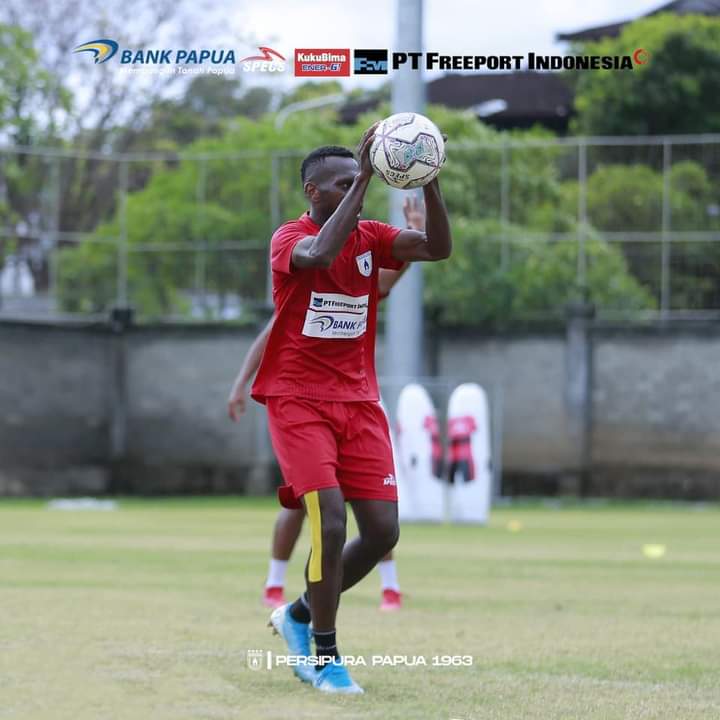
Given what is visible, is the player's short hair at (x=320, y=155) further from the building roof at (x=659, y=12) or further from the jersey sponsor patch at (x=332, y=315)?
the building roof at (x=659, y=12)

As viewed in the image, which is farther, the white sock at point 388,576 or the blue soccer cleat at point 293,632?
the white sock at point 388,576

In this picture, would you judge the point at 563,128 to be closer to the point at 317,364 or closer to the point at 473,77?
the point at 473,77

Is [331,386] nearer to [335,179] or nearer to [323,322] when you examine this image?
[323,322]

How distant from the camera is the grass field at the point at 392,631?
6.63m

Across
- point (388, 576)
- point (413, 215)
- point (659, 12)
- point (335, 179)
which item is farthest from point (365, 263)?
point (659, 12)

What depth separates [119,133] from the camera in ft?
148

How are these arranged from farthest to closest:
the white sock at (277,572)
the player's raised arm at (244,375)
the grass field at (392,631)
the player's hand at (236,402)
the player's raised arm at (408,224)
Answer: the white sock at (277,572), the player's hand at (236,402), the player's raised arm at (244,375), the player's raised arm at (408,224), the grass field at (392,631)

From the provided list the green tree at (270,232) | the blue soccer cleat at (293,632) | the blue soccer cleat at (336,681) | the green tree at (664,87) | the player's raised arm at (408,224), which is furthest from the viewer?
the green tree at (664,87)

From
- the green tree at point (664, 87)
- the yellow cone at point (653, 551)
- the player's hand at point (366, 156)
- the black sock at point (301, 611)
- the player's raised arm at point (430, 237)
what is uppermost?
the green tree at point (664, 87)

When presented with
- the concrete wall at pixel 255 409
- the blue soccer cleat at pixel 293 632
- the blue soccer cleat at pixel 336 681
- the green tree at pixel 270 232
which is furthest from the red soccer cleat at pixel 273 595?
the green tree at pixel 270 232

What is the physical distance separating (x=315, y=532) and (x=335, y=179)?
60.3 inches

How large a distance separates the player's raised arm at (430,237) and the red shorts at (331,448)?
695mm

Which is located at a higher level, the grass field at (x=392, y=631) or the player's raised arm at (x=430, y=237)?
the player's raised arm at (x=430, y=237)

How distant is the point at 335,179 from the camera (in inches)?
283
